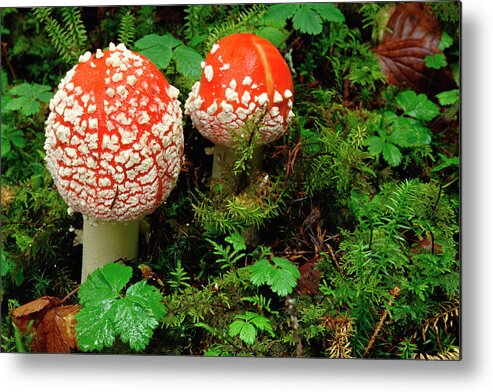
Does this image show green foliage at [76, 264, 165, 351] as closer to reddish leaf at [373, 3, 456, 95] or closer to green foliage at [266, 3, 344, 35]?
green foliage at [266, 3, 344, 35]

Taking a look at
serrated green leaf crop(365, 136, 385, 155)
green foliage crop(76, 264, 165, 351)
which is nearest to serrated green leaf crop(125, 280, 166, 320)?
green foliage crop(76, 264, 165, 351)

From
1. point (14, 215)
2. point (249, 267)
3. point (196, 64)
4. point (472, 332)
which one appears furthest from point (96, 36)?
point (472, 332)

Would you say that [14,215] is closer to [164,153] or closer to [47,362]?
[47,362]

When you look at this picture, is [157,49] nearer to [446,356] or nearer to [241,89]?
[241,89]

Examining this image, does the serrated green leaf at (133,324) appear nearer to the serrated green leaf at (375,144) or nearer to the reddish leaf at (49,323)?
the reddish leaf at (49,323)

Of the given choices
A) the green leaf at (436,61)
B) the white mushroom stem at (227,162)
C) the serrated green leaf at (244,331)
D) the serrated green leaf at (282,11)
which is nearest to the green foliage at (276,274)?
the serrated green leaf at (244,331)

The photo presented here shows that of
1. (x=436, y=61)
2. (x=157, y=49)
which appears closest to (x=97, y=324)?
(x=157, y=49)
